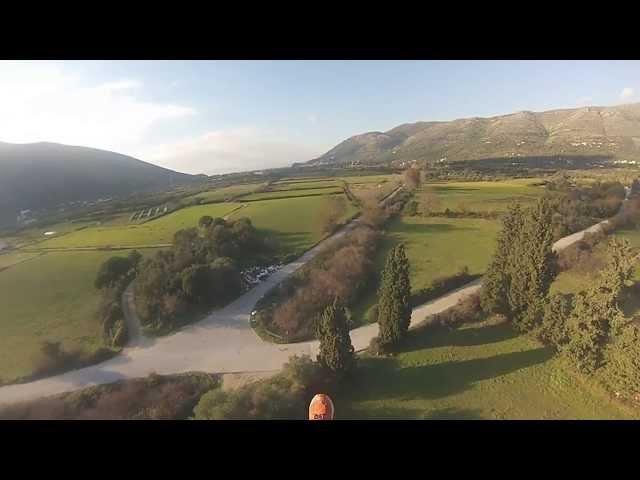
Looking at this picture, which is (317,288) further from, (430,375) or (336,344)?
(430,375)

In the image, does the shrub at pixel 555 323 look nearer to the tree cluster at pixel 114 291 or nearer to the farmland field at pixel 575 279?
the farmland field at pixel 575 279

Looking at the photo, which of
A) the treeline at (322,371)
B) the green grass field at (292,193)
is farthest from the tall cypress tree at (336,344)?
the green grass field at (292,193)

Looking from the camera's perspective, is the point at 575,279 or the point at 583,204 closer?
the point at 575,279

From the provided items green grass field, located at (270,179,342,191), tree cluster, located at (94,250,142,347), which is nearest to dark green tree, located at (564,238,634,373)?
tree cluster, located at (94,250,142,347)

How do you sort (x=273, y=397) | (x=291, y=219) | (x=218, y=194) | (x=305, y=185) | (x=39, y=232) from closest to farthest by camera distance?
(x=273, y=397) → (x=39, y=232) → (x=291, y=219) → (x=218, y=194) → (x=305, y=185)

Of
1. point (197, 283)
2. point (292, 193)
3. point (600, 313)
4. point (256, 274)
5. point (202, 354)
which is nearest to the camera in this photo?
point (600, 313)

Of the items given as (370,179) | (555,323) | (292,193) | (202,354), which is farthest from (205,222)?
(370,179)
